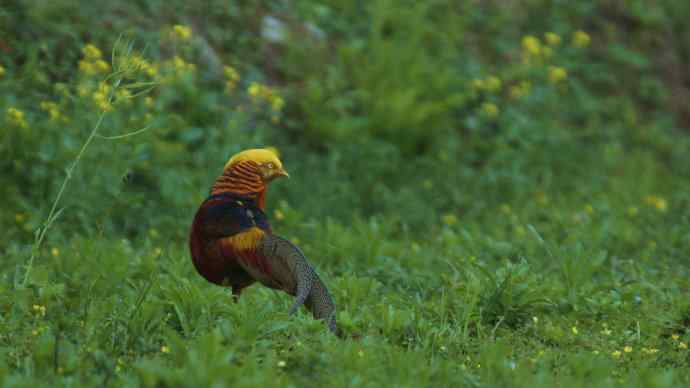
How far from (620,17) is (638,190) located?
2.84 meters

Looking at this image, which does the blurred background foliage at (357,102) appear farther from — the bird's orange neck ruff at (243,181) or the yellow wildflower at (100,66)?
the bird's orange neck ruff at (243,181)

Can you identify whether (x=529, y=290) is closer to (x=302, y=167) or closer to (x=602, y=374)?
(x=602, y=374)

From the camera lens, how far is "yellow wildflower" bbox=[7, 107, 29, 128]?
207 inches

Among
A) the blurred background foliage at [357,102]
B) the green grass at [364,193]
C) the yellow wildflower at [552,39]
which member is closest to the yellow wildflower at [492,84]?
the blurred background foliage at [357,102]

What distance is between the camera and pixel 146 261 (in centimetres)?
477

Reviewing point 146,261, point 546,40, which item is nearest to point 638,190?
point 546,40

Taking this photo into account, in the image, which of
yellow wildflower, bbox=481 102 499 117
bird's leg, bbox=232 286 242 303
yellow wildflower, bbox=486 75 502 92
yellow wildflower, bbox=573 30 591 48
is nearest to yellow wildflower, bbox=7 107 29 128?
bird's leg, bbox=232 286 242 303

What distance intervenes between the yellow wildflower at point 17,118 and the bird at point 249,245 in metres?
1.79

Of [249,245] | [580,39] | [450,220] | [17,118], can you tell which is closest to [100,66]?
[17,118]

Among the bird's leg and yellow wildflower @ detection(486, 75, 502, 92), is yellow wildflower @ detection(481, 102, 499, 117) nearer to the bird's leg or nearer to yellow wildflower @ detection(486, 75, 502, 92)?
yellow wildflower @ detection(486, 75, 502, 92)

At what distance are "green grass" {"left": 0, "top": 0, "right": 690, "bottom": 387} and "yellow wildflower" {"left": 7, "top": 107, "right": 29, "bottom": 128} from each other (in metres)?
0.02

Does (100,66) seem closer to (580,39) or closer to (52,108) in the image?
(52,108)

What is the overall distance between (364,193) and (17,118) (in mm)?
2510

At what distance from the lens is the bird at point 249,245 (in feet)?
12.4
